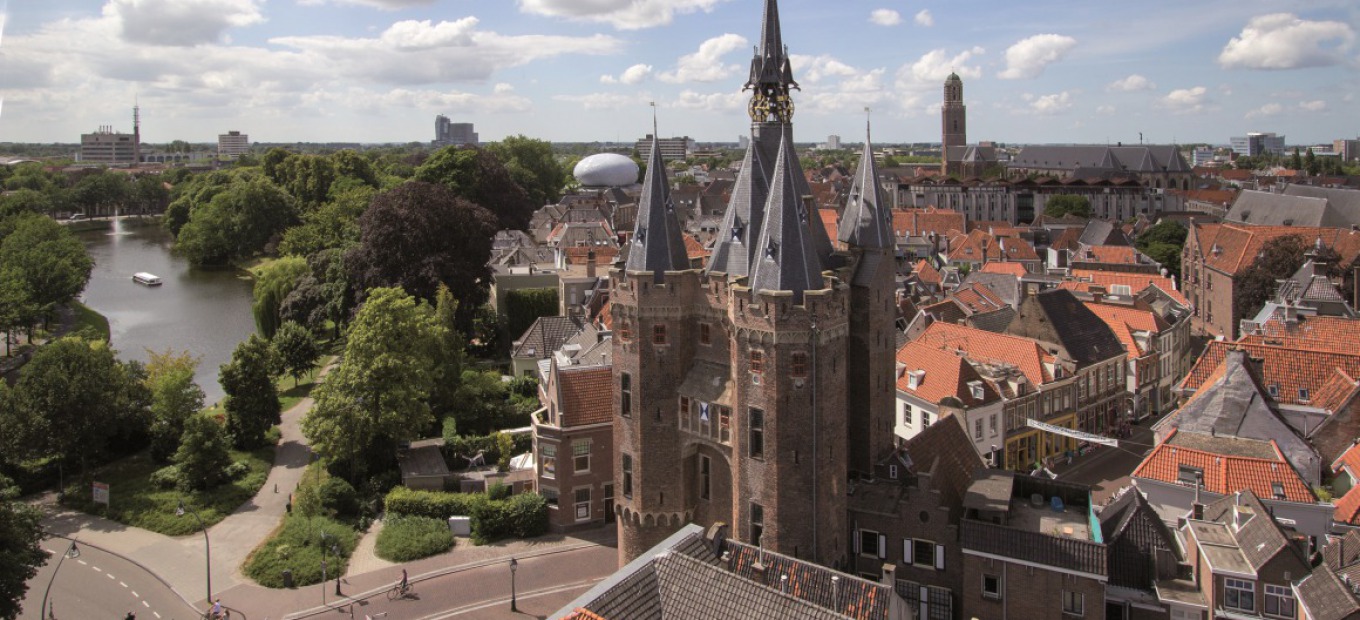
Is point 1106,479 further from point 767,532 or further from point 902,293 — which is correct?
point 902,293

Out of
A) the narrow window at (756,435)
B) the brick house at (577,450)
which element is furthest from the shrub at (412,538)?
the narrow window at (756,435)

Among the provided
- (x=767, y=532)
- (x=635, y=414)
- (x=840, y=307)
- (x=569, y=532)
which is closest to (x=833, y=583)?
(x=767, y=532)

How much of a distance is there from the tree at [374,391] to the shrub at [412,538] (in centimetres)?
606

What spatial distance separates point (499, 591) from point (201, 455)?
2020 centimetres

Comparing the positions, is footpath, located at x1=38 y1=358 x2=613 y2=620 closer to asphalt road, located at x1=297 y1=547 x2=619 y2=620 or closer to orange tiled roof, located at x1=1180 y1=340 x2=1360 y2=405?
A: asphalt road, located at x1=297 y1=547 x2=619 y2=620

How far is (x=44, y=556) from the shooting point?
36562 millimetres

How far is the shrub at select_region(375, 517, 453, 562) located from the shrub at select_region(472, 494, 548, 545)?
143 cm

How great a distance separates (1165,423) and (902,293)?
34431 mm

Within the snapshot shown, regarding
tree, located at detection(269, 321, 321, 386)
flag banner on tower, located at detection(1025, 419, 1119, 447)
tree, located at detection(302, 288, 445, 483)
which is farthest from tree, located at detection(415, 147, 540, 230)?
flag banner on tower, located at detection(1025, 419, 1119, 447)

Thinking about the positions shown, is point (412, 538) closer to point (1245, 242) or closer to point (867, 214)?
point (867, 214)

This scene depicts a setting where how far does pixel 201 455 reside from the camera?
4969cm

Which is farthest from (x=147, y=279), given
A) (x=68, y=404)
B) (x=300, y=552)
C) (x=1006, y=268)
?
(x=1006, y=268)

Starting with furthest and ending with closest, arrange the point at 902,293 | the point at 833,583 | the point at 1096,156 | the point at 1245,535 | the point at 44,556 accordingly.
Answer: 1. the point at 1096,156
2. the point at 902,293
3. the point at 44,556
4. the point at 1245,535
5. the point at 833,583

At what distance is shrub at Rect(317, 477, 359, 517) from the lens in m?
46.6
